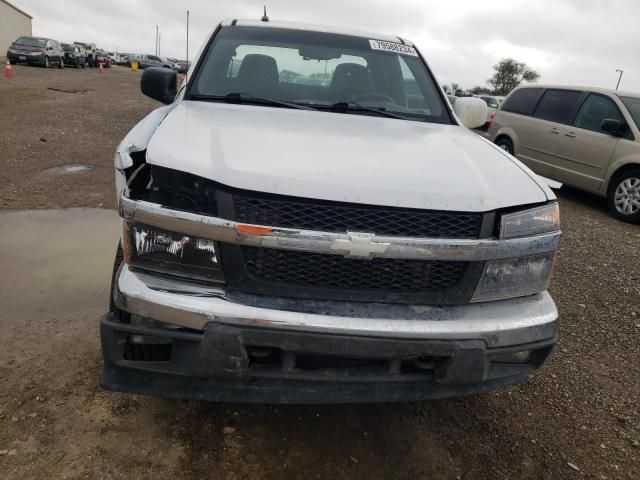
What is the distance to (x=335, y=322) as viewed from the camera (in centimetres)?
186

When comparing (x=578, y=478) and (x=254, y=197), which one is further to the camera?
(x=578, y=478)

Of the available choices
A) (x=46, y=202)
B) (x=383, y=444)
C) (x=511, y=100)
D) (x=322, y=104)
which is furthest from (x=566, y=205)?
(x=46, y=202)

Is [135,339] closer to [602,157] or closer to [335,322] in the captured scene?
[335,322]

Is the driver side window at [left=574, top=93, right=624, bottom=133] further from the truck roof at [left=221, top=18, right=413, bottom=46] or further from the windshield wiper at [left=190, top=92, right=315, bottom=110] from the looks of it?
the windshield wiper at [left=190, top=92, right=315, bottom=110]

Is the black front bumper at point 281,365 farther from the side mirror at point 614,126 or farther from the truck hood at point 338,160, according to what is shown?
the side mirror at point 614,126

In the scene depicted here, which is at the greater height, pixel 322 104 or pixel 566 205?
pixel 322 104

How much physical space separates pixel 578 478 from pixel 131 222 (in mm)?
2224

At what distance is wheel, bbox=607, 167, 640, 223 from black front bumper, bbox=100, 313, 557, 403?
19.7 ft

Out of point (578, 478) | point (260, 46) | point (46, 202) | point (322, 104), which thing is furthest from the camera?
point (46, 202)

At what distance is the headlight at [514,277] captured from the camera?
2.07 metres

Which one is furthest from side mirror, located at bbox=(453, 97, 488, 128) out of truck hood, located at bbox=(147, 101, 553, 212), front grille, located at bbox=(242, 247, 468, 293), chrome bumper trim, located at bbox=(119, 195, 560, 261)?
chrome bumper trim, located at bbox=(119, 195, 560, 261)

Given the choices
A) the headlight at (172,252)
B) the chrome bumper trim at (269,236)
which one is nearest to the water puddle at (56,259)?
the headlight at (172,252)

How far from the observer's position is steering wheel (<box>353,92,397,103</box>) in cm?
321

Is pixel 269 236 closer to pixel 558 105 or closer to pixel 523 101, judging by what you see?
pixel 558 105
